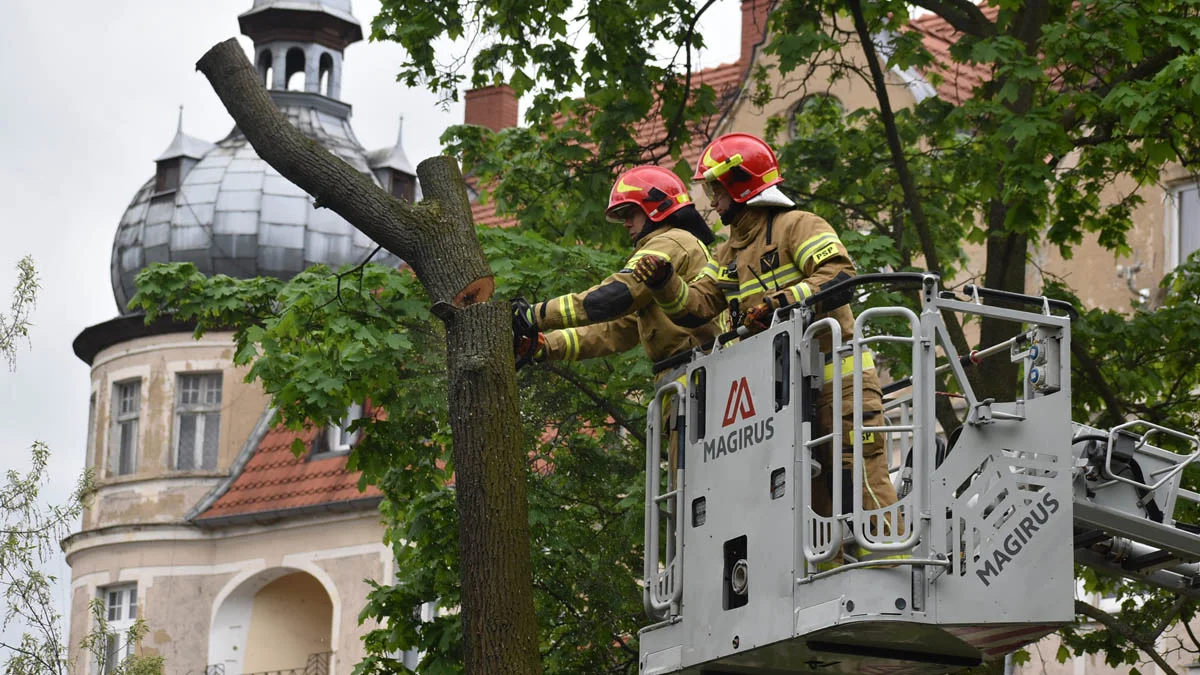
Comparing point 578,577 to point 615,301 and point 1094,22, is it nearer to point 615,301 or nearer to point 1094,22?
point 1094,22

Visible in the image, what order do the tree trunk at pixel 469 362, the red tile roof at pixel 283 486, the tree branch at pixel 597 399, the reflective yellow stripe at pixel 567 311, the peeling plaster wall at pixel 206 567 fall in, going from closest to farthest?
the tree trunk at pixel 469 362 < the reflective yellow stripe at pixel 567 311 < the tree branch at pixel 597 399 < the peeling plaster wall at pixel 206 567 < the red tile roof at pixel 283 486

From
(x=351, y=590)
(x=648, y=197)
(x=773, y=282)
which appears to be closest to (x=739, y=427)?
(x=773, y=282)

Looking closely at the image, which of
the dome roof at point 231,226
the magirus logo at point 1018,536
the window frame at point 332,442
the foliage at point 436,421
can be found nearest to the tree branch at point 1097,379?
the foliage at point 436,421

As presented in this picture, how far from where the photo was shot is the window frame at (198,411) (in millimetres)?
34438

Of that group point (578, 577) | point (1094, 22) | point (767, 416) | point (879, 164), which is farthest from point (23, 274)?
point (767, 416)

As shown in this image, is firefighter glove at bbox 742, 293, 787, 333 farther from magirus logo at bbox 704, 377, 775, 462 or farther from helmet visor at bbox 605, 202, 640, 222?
helmet visor at bbox 605, 202, 640, 222

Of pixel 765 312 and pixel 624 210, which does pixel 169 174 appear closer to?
pixel 624 210

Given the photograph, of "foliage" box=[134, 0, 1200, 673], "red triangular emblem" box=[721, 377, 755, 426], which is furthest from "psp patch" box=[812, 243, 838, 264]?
"foliage" box=[134, 0, 1200, 673]

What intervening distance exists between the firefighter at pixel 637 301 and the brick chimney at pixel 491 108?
2679cm

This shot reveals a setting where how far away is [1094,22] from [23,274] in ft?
28.2

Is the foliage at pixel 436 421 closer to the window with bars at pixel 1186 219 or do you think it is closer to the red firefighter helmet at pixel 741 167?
the red firefighter helmet at pixel 741 167

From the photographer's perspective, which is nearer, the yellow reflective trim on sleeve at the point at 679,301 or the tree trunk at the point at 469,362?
the tree trunk at the point at 469,362

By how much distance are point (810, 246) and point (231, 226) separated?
91.6 ft

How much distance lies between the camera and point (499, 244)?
16.2m
